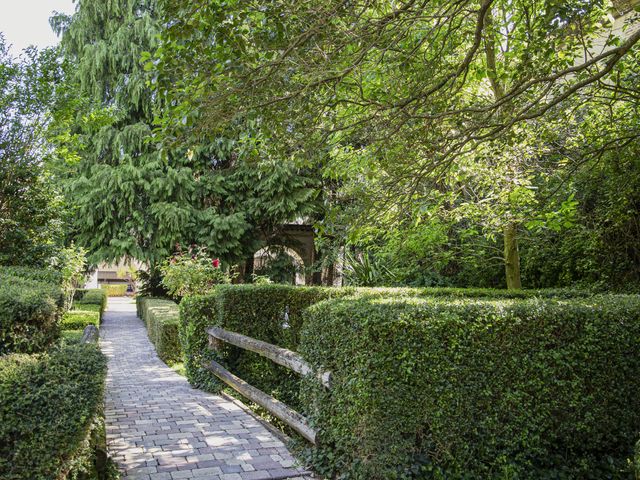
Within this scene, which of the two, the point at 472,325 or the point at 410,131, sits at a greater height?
the point at 410,131

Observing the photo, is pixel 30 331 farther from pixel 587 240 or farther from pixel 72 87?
pixel 587 240

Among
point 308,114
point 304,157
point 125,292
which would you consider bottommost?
point 125,292

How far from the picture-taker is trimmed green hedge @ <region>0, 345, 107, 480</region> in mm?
2732

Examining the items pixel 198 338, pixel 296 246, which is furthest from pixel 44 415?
pixel 296 246

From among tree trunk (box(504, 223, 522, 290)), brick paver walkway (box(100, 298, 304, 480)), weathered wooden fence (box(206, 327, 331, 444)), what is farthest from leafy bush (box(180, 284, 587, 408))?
tree trunk (box(504, 223, 522, 290))

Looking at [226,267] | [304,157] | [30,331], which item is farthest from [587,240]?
[226,267]

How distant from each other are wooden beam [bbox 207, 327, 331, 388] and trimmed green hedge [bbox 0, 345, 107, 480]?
1826 mm

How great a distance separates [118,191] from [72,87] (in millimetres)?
7018

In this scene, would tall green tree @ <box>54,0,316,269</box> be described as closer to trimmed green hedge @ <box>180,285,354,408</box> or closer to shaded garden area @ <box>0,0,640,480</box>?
shaded garden area @ <box>0,0,640,480</box>

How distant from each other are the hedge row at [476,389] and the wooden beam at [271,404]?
15cm

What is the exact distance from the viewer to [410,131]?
17.9 ft

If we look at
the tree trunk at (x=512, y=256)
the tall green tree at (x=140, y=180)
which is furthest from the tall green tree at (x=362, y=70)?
the tall green tree at (x=140, y=180)

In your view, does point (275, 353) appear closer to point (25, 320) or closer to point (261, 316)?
point (261, 316)

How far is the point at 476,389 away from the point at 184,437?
2767 mm
